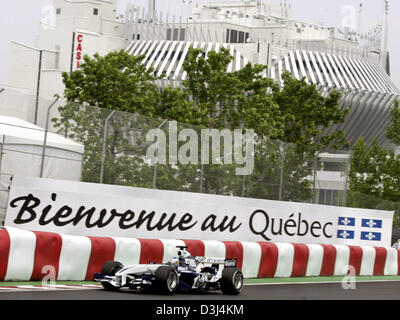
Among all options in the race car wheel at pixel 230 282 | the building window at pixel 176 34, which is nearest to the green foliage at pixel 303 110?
the race car wheel at pixel 230 282

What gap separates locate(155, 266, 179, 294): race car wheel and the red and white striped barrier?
239cm

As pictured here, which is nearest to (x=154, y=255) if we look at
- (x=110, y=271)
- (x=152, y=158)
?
(x=152, y=158)

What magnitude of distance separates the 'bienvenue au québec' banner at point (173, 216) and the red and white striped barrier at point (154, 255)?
1011 mm

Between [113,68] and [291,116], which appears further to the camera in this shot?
[291,116]

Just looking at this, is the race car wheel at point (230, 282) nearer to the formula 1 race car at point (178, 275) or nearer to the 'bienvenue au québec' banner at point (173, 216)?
the formula 1 race car at point (178, 275)

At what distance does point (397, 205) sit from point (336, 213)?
6.39 metres

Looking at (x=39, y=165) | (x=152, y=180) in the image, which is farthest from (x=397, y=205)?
(x=39, y=165)

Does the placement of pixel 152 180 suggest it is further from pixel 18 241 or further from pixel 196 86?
pixel 196 86

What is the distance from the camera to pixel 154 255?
1745 centimetres

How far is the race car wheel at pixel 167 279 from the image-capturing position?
1391 centimetres

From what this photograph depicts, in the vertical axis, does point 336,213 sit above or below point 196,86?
below

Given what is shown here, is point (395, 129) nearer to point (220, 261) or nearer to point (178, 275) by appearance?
point (220, 261)

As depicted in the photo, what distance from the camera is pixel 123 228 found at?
18453 millimetres

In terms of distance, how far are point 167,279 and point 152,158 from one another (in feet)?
18.6
